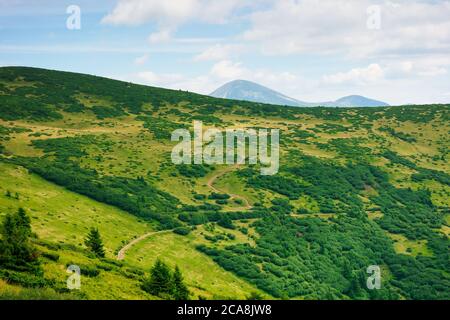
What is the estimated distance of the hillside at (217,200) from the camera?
53875 millimetres

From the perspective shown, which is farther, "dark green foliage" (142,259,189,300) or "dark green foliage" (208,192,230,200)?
"dark green foliage" (208,192,230,200)

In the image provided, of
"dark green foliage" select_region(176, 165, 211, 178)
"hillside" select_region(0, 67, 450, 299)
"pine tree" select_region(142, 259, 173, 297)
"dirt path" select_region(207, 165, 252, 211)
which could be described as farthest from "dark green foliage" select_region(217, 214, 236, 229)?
"pine tree" select_region(142, 259, 173, 297)

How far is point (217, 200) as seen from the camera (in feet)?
268

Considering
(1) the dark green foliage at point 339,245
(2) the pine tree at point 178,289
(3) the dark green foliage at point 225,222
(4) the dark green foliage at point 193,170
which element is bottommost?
(1) the dark green foliage at point 339,245

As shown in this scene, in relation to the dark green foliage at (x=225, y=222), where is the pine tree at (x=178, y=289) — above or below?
above

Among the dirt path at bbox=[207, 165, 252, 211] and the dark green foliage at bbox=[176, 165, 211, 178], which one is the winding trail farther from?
the dark green foliage at bbox=[176, 165, 211, 178]

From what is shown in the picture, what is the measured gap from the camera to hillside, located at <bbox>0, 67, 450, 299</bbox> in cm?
5388

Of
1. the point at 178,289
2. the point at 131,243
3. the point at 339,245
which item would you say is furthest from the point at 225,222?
the point at 178,289

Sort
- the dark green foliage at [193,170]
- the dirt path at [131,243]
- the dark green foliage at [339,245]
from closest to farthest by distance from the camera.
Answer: the dirt path at [131,243] → the dark green foliage at [339,245] → the dark green foliage at [193,170]

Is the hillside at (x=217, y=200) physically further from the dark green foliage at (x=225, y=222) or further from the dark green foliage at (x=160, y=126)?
the dark green foliage at (x=160, y=126)

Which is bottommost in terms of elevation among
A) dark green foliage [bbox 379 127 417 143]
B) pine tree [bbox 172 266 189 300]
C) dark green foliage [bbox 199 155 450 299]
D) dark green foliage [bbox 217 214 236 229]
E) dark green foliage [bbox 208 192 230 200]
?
dark green foliage [bbox 199 155 450 299]

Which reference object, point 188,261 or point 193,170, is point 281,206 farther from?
point 188,261

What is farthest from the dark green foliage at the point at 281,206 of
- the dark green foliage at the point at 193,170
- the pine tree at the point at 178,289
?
the pine tree at the point at 178,289

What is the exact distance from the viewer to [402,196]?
100 metres
